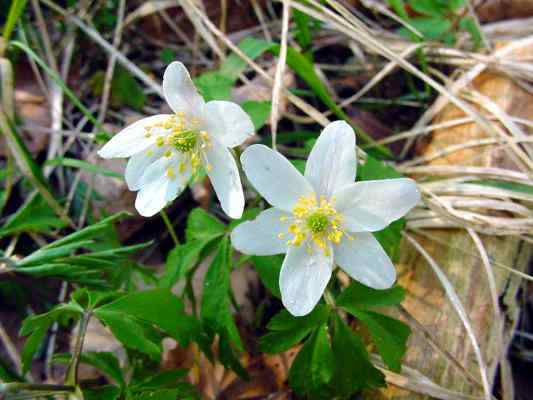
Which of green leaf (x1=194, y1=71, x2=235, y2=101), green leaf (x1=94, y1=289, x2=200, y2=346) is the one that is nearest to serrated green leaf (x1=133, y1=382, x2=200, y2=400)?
green leaf (x1=94, y1=289, x2=200, y2=346)

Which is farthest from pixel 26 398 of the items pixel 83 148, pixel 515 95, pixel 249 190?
pixel 515 95

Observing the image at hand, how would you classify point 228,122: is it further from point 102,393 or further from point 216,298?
point 102,393

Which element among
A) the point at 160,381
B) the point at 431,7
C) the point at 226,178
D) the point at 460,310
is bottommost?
the point at 160,381

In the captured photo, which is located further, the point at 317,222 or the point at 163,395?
the point at 317,222

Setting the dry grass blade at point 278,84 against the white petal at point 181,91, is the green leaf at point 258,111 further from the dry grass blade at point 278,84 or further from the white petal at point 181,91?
the white petal at point 181,91

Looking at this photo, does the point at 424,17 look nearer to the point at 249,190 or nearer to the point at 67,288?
the point at 249,190

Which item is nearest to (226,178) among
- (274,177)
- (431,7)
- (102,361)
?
(274,177)

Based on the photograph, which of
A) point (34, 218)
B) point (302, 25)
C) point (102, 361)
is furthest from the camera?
point (302, 25)

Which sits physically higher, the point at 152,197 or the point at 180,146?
the point at 180,146
